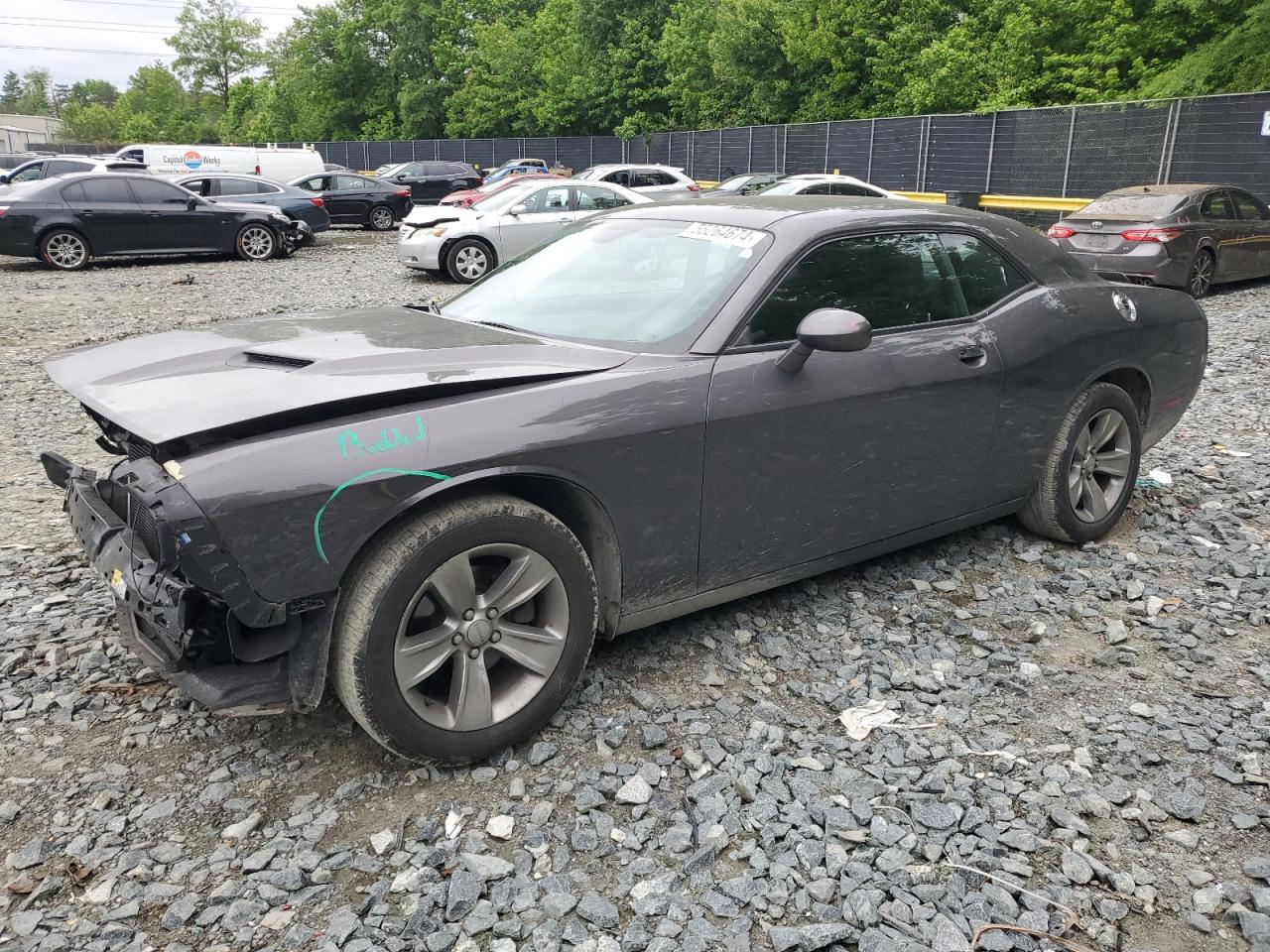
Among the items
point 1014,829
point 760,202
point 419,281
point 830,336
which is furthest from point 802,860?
point 419,281

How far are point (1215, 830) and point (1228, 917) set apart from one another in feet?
1.18

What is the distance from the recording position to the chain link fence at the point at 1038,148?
18328mm

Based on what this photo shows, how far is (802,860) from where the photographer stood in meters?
2.54

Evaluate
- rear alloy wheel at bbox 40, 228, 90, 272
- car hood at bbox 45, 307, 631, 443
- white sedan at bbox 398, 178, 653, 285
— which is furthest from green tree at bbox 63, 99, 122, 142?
car hood at bbox 45, 307, 631, 443

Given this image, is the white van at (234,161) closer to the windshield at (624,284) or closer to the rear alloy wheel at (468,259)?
the rear alloy wheel at (468,259)

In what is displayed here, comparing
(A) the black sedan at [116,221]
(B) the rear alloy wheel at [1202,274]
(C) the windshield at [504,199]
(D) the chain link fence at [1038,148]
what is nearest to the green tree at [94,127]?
(D) the chain link fence at [1038,148]

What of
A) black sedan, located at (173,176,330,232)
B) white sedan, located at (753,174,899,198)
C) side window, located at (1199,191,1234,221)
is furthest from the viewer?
black sedan, located at (173,176,330,232)

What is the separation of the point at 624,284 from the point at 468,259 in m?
11.6

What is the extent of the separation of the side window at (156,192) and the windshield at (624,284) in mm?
14579

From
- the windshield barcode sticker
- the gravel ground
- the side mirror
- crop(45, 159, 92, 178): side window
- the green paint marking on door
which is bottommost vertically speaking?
the gravel ground

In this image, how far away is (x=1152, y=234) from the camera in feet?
39.5

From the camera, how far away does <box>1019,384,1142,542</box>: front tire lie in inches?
170

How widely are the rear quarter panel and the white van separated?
2812 cm

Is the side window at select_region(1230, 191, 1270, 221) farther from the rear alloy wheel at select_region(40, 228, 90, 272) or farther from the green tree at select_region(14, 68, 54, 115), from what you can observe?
the green tree at select_region(14, 68, 54, 115)
